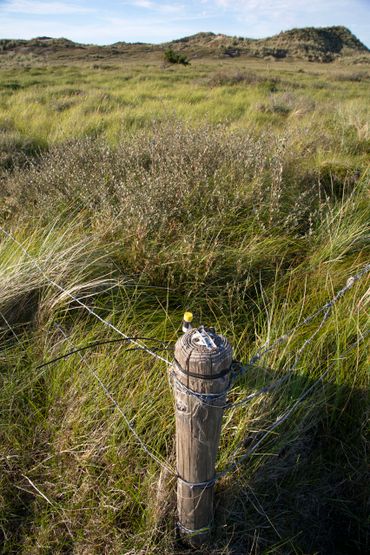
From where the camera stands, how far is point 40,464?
173 cm

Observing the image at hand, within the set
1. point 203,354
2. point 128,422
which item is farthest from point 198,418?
point 128,422

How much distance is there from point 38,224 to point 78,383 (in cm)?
170

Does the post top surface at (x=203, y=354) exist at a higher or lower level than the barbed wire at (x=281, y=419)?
higher

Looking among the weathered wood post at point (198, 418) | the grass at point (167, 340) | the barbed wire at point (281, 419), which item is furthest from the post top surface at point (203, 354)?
the grass at point (167, 340)

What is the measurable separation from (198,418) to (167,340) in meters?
1.00

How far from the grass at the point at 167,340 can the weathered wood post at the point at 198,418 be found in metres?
0.13

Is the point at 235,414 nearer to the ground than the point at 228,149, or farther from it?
nearer to the ground

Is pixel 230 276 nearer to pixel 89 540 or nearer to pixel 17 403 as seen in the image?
pixel 17 403

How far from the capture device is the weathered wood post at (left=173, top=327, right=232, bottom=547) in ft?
3.65

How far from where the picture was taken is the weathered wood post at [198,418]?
1113 millimetres

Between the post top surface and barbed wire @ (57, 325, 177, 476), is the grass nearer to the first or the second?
barbed wire @ (57, 325, 177, 476)

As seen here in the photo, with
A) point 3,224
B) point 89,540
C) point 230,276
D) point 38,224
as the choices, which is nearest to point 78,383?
point 89,540

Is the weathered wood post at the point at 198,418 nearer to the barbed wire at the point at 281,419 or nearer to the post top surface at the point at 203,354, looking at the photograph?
the post top surface at the point at 203,354

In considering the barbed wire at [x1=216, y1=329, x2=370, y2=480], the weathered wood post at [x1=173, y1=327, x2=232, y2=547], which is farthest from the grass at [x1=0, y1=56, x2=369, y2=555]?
the weathered wood post at [x1=173, y1=327, x2=232, y2=547]
